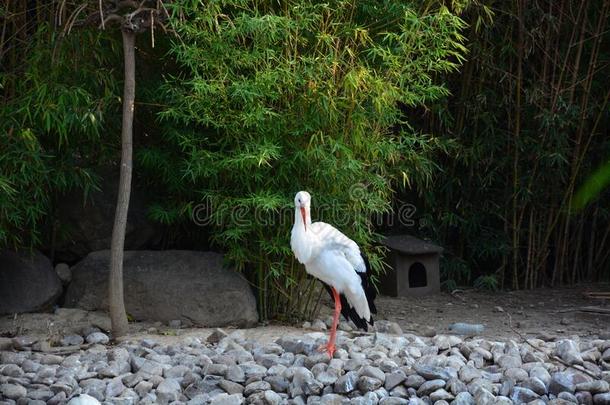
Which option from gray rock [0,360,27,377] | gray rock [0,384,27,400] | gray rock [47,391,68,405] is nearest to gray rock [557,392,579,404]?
gray rock [47,391,68,405]

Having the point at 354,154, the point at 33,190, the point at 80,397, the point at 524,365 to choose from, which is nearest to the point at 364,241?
the point at 354,154

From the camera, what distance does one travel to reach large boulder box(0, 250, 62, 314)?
5000mm

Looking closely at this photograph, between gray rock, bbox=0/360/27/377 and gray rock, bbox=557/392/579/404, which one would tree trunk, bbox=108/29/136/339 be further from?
gray rock, bbox=557/392/579/404

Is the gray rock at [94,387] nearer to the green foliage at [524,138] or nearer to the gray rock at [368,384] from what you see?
the gray rock at [368,384]

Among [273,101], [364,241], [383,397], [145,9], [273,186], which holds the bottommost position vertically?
[383,397]

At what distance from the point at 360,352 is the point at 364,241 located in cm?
113

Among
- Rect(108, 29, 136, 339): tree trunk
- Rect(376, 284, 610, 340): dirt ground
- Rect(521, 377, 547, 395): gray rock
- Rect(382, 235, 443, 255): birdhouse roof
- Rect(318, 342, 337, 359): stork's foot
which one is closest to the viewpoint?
Rect(521, 377, 547, 395): gray rock

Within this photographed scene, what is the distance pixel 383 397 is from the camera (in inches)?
138

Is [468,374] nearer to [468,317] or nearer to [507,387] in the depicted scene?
[507,387]

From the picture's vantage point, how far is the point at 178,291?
502cm

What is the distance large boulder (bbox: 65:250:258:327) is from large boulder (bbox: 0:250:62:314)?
17 centimetres

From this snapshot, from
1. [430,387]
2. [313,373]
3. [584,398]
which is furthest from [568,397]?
[313,373]

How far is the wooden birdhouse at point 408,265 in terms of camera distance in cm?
607

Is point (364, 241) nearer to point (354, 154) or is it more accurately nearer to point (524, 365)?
point (354, 154)
